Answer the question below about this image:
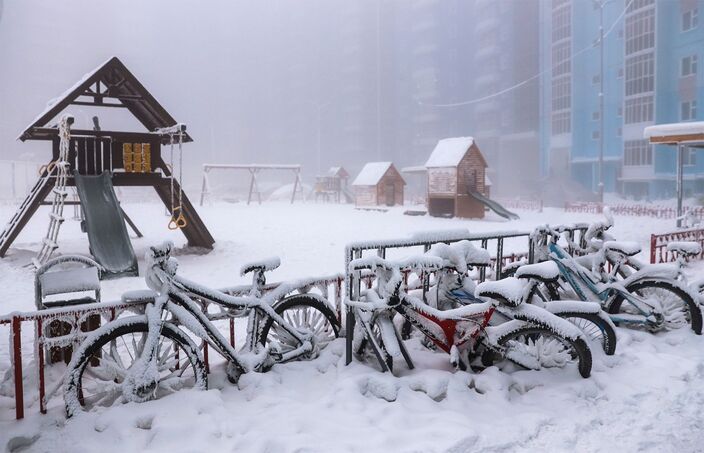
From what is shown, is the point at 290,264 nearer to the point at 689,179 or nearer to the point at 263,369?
the point at 263,369

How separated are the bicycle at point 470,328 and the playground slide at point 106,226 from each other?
24.3 ft

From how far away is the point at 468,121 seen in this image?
188 feet

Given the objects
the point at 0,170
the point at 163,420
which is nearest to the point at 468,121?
the point at 0,170

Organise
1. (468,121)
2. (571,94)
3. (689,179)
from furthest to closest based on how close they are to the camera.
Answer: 1. (468,121)
2. (571,94)
3. (689,179)

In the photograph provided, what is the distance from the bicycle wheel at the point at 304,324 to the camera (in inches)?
186

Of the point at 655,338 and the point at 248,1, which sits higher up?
the point at 248,1

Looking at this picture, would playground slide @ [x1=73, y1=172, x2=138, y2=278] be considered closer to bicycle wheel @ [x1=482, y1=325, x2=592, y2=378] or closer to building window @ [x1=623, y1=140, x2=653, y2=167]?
bicycle wheel @ [x1=482, y1=325, x2=592, y2=378]

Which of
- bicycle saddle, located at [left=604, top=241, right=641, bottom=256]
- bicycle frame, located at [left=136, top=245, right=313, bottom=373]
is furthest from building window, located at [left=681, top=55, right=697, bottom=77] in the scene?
bicycle frame, located at [left=136, top=245, right=313, bottom=373]

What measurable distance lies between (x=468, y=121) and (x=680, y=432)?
56327 millimetres

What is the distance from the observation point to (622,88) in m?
36.2

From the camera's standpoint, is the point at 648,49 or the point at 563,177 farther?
the point at 563,177

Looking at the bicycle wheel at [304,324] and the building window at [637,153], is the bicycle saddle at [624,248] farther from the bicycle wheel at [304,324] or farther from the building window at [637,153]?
the building window at [637,153]

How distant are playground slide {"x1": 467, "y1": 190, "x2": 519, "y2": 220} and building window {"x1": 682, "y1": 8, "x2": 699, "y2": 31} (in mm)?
18476

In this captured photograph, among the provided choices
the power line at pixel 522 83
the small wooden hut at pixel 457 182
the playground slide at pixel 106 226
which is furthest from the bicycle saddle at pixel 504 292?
the power line at pixel 522 83
